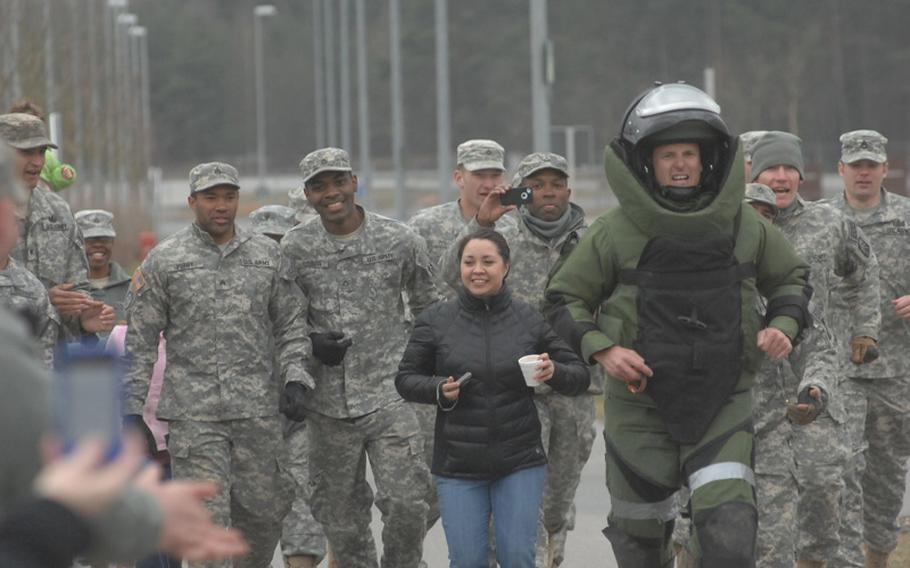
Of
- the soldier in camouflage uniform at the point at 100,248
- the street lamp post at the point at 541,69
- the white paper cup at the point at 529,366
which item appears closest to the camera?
the white paper cup at the point at 529,366

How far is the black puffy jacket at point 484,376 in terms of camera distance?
27.1 ft

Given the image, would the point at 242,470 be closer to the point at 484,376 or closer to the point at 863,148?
the point at 484,376

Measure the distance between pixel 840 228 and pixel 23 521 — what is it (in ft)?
22.7

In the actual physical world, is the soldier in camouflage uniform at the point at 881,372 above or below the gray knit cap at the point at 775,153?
below

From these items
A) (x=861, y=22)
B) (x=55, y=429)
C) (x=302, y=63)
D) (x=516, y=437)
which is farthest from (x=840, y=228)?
(x=302, y=63)

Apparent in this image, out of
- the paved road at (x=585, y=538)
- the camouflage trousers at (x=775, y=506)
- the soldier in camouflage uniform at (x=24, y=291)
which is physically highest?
the soldier in camouflage uniform at (x=24, y=291)

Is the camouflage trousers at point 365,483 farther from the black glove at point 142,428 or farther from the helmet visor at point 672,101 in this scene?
the helmet visor at point 672,101

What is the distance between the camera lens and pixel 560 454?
10.1 meters

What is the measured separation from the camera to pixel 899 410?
1066 cm

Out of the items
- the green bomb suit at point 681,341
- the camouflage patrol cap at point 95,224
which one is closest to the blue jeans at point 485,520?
the green bomb suit at point 681,341

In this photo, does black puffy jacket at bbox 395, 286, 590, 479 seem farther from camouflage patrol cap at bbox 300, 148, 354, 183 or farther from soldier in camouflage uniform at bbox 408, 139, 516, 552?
soldier in camouflage uniform at bbox 408, 139, 516, 552

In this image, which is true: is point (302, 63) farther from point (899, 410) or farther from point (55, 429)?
point (55, 429)

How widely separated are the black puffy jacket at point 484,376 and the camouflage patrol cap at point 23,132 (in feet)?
7.30

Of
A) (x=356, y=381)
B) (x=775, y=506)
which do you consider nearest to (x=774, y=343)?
(x=775, y=506)
